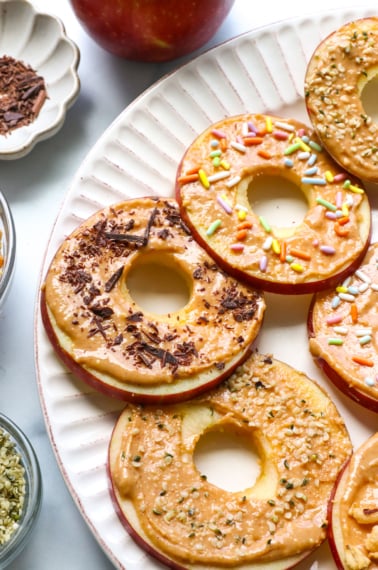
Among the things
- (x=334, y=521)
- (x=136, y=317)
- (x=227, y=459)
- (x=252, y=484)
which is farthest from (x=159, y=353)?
(x=334, y=521)

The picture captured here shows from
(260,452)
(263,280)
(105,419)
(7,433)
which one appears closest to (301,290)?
(263,280)

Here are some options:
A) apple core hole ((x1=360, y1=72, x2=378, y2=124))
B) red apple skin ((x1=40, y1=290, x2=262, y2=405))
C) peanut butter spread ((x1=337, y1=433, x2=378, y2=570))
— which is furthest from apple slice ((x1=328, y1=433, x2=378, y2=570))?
apple core hole ((x1=360, y1=72, x2=378, y2=124))

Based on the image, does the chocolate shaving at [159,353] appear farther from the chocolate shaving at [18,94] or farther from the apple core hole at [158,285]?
the chocolate shaving at [18,94]

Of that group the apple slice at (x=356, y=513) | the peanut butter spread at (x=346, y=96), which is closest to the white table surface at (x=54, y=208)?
the peanut butter spread at (x=346, y=96)

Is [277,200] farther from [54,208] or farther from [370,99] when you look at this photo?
[54,208]

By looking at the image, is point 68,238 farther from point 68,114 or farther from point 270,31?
point 270,31
